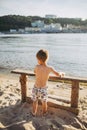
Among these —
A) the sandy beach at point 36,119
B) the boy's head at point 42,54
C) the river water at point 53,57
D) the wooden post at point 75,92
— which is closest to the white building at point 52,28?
the river water at point 53,57

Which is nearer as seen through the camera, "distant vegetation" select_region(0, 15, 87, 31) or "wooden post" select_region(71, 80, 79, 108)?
"wooden post" select_region(71, 80, 79, 108)

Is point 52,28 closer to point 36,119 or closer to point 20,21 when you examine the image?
point 20,21

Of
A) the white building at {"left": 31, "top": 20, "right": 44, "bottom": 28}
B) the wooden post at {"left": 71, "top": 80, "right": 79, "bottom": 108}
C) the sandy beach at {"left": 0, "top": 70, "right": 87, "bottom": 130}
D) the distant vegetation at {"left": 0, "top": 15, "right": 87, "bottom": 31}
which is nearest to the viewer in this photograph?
the sandy beach at {"left": 0, "top": 70, "right": 87, "bottom": 130}

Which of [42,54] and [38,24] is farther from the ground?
[42,54]

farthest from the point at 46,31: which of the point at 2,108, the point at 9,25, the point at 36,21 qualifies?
the point at 2,108

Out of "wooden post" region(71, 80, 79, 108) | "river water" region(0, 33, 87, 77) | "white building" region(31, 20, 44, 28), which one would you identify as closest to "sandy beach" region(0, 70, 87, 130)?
"wooden post" region(71, 80, 79, 108)

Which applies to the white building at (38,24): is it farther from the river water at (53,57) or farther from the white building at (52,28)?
the river water at (53,57)

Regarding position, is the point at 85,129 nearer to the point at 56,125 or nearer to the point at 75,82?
the point at 56,125

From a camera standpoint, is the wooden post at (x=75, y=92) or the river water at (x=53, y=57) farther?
the river water at (x=53, y=57)

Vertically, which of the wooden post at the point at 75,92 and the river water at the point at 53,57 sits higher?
the wooden post at the point at 75,92

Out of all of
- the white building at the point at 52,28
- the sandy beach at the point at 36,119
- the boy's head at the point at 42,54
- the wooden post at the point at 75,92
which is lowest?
the white building at the point at 52,28

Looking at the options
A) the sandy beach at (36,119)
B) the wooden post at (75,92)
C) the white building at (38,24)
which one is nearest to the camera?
the sandy beach at (36,119)

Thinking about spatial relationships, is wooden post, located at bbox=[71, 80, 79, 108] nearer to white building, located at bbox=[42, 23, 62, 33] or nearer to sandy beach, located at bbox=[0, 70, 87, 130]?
sandy beach, located at bbox=[0, 70, 87, 130]

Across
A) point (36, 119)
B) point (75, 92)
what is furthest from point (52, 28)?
point (36, 119)
